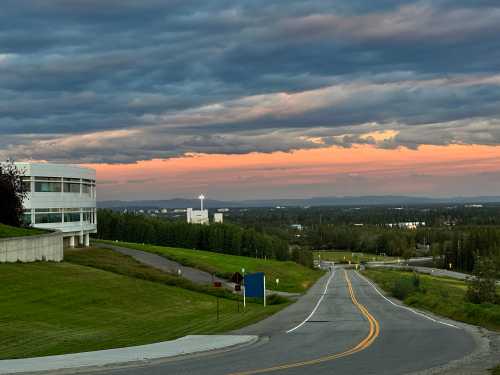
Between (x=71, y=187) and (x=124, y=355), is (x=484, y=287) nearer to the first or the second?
(x=124, y=355)

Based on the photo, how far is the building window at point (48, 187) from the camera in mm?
84750

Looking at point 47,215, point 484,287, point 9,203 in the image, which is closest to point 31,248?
point 9,203

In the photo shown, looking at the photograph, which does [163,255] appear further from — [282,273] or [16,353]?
[16,353]

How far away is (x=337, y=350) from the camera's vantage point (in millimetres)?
20688

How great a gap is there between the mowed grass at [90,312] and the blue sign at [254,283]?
1473 mm

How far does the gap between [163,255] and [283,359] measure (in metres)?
76.0

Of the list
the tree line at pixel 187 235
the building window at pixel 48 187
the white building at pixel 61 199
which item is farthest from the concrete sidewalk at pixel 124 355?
the tree line at pixel 187 235

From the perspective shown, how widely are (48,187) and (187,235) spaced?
70743 millimetres

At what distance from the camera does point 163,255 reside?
307 ft

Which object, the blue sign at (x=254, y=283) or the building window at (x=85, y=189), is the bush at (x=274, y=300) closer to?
the blue sign at (x=254, y=283)

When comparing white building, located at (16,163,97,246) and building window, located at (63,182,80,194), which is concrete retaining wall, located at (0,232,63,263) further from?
building window, located at (63,182,80,194)

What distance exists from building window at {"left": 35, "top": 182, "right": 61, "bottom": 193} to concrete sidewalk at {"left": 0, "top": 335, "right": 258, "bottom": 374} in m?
65.5

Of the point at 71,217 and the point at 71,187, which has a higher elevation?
the point at 71,187

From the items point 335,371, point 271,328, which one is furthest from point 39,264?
point 335,371
